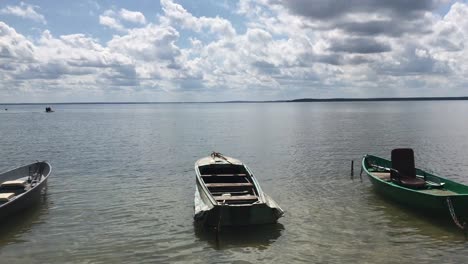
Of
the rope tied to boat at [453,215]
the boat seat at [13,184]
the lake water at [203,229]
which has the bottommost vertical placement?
the lake water at [203,229]

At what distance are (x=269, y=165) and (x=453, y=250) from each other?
66.0 ft

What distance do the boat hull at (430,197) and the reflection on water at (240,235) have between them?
674 centimetres

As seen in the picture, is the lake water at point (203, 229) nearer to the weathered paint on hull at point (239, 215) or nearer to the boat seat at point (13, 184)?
the weathered paint on hull at point (239, 215)

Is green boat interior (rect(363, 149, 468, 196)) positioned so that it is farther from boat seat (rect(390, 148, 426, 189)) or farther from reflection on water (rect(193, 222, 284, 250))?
reflection on water (rect(193, 222, 284, 250))

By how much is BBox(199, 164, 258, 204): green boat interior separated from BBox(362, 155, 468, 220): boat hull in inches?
295

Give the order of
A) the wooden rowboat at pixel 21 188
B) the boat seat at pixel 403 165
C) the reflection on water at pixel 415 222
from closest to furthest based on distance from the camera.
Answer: the reflection on water at pixel 415 222 → the wooden rowboat at pixel 21 188 → the boat seat at pixel 403 165

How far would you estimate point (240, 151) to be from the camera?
4378 centimetres

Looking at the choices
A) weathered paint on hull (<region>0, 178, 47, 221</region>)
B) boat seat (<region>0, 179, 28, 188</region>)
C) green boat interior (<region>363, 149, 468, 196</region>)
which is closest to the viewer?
weathered paint on hull (<region>0, 178, 47, 221</region>)

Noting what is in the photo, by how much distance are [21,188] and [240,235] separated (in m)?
12.8

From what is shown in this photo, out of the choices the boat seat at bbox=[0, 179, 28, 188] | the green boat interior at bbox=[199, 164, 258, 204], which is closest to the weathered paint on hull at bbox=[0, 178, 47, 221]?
the boat seat at bbox=[0, 179, 28, 188]

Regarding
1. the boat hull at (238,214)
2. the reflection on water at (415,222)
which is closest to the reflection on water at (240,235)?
the boat hull at (238,214)

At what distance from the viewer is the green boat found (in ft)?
55.7

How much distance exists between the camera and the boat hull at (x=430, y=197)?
1694 cm

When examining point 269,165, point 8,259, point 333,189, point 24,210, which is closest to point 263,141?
point 269,165
